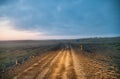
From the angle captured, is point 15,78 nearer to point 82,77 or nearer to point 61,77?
point 61,77

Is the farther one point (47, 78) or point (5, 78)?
point (5, 78)

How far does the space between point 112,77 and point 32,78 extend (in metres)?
6.31

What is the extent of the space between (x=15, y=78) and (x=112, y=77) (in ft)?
25.1

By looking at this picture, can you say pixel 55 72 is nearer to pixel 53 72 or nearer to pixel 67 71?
pixel 53 72

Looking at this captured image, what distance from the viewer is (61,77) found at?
12.2 metres

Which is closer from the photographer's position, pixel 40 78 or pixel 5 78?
pixel 40 78

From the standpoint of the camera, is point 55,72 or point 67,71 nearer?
point 55,72

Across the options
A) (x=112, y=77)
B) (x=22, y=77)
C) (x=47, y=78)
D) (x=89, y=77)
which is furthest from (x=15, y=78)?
(x=112, y=77)

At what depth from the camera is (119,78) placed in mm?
12406

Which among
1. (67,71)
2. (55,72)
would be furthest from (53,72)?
(67,71)

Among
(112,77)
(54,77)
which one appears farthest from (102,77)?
(54,77)

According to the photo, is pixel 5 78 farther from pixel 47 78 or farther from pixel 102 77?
pixel 102 77

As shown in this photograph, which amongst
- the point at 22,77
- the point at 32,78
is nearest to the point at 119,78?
the point at 32,78

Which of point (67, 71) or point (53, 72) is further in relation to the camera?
point (67, 71)
